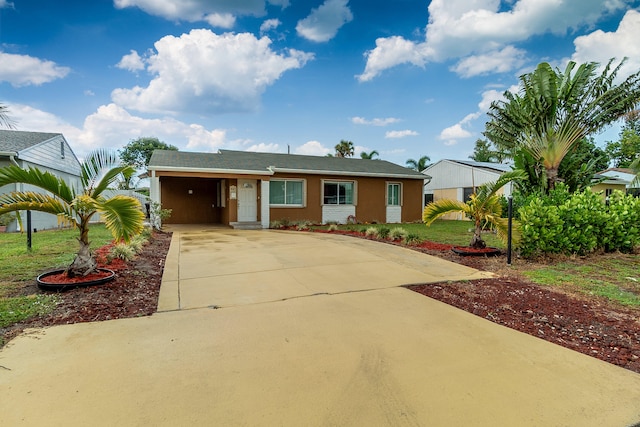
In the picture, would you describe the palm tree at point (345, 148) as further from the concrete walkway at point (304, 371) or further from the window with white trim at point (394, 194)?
the concrete walkway at point (304, 371)

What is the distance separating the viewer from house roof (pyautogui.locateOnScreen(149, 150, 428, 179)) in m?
13.4

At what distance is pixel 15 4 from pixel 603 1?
17860 millimetres

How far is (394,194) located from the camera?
59.5 feet

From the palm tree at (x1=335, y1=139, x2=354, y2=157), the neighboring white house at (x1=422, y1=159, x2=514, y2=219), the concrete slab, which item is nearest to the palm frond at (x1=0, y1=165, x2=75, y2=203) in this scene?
the concrete slab

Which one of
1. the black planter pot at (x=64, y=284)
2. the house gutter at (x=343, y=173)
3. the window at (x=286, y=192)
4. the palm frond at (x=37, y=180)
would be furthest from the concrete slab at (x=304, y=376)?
the window at (x=286, y=192)

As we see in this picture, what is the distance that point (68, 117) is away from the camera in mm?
14609

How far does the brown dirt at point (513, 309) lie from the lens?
10.8 ft

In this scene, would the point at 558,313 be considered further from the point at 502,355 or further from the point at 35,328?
the point at 35,328

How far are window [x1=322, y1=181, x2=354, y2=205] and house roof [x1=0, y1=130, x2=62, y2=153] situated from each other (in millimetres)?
12242

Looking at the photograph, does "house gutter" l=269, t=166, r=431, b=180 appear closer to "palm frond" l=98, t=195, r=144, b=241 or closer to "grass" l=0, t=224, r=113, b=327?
"grass" l=0, t=224, r=113, b=327

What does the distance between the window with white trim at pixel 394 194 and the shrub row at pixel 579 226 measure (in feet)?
32.0

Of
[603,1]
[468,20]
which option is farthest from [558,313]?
[603,1]

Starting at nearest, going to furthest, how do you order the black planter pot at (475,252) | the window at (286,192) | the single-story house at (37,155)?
1. the black planter pot at (475,252)
2. the single-story house at (37,155)
3. the window at (286,192)

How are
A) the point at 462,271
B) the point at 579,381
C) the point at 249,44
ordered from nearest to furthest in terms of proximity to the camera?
the point at 579,381 < the point at 462,271 < the point at 249,44
